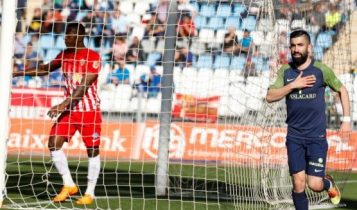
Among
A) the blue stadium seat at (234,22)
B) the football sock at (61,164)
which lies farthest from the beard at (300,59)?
the blue stadium seat at (234,22)

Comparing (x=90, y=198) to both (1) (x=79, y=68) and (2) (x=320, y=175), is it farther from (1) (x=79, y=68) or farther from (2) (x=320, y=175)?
(2) (x=320, y=175)

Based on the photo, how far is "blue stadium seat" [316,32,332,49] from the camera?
14584mm

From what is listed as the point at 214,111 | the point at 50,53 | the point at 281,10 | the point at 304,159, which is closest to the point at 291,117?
the point at 304,159

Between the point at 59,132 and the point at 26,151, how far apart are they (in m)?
8.28

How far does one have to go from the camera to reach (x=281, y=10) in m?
12.2

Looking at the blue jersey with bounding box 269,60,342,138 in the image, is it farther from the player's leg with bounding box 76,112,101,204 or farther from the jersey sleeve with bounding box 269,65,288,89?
the player's leg with bounding box 76,112,101,204

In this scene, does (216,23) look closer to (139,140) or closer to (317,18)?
(317,18)

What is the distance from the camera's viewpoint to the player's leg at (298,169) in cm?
869

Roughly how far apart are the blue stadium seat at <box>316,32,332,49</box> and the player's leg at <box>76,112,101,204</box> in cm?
443

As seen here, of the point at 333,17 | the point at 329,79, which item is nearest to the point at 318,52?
the point at 333,17

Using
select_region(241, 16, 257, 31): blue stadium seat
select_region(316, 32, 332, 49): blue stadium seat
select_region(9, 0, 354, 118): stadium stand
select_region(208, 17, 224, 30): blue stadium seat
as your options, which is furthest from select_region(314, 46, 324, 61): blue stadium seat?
select_region(208, 17, 224, 30): blue stadium seat

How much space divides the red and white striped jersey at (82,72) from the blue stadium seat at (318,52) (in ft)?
13.6

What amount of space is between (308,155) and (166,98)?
3405 millimetres

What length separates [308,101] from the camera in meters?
8.65
